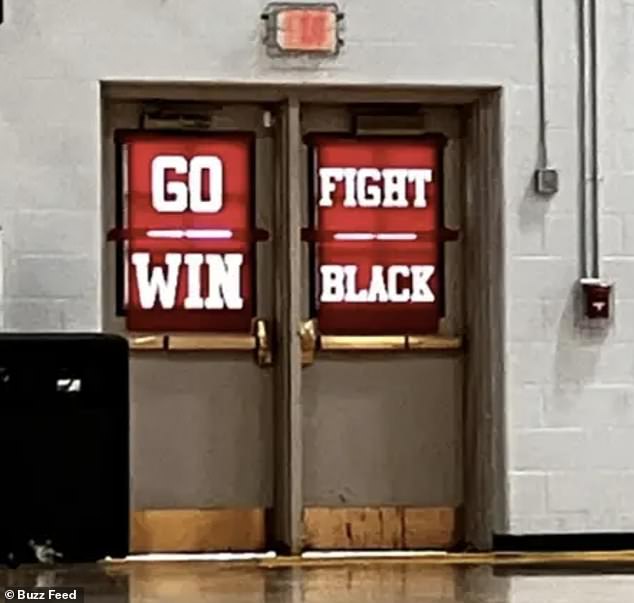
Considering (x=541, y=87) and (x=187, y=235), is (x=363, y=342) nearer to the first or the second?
(x=187, y=235)

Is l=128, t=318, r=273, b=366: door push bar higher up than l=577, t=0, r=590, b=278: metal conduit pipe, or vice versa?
l=577, t=0, r=590, b=278: metal conduit pipe

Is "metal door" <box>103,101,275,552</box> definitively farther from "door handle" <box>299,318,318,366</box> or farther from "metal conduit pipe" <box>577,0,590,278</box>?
"metal conduit pipe" <box>577,0,590,278</box>

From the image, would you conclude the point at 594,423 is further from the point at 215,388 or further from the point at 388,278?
the point at 215,388

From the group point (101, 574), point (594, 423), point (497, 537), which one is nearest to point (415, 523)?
point (497, 537)

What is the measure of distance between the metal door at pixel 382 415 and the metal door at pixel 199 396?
0.18m

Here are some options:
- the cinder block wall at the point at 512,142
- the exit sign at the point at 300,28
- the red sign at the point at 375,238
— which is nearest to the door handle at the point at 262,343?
the red sign at the point at 375,238

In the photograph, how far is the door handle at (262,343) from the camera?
6.84 metres

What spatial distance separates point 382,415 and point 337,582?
1.03 meters

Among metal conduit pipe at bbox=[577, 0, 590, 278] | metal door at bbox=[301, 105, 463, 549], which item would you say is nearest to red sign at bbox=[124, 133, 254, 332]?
metal door at bbox=[301, 105, 463, 549]

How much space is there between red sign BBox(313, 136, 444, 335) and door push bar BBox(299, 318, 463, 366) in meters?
0.03

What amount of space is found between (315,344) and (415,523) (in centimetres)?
84

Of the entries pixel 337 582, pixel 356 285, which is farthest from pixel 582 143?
pixel 337 582

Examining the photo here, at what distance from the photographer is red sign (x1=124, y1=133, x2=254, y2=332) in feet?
22.3

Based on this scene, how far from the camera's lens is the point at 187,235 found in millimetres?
6789
